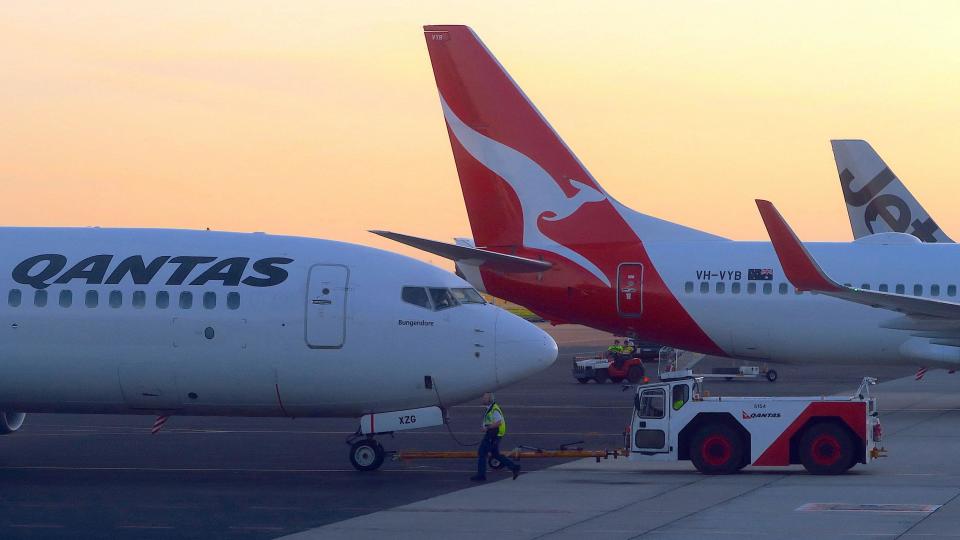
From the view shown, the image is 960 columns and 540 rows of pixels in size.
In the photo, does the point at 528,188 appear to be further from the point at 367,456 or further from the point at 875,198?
→ the point at 875,198

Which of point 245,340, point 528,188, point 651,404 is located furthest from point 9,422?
point 528,188

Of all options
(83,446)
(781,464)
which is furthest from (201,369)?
(781,464)

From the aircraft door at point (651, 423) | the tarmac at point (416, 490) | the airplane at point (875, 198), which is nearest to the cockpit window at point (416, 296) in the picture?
the tarmac at point (416, 490)

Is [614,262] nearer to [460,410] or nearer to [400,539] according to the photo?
[460,410]

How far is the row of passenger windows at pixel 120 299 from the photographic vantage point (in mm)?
26094

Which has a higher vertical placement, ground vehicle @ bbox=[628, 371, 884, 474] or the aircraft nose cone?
the aircraft nose cone

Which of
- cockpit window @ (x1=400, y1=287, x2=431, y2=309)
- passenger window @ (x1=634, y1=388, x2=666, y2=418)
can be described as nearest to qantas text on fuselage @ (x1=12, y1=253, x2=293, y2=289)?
cockpit window @ (x1=400, y1=287, x2=431, y2=309)

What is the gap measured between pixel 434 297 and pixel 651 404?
456 centimetres

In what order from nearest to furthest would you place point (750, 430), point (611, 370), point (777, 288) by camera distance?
point (750, 430), point (777, 288), point (611, 370)

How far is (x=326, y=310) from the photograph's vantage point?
85.0 feet

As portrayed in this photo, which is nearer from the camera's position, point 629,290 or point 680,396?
point 680,396

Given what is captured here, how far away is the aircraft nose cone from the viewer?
25.7 m

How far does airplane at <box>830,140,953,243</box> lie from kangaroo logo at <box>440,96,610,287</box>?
20.5 m

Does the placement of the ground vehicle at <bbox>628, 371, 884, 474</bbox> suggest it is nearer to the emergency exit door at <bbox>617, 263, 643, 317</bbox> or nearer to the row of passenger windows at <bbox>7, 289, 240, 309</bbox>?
the row of passenger windows at <bbox>7, 289, 240, 309</bbox>
